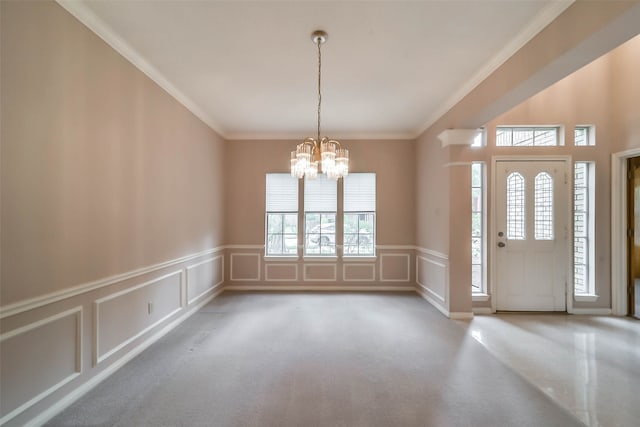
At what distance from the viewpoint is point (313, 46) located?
2.48m

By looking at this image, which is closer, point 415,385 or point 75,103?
point 75,103

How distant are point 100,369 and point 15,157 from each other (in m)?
1.79

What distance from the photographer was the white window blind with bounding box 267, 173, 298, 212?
17.1 feet

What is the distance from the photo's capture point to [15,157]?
1.62m

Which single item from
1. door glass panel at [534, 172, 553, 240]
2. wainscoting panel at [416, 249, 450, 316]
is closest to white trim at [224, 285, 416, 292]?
wainscoting panel at [416, 249, 450, 316]

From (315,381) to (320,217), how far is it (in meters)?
3.26

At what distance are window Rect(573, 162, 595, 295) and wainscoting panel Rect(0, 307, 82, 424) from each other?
5.96 metres

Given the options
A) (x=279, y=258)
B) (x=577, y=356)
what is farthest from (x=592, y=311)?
(x=279, y=258)

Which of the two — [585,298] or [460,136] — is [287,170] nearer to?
[460,136]

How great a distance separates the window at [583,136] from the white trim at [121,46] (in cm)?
564

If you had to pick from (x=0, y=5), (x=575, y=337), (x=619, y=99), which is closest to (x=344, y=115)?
(x=0, y=5)

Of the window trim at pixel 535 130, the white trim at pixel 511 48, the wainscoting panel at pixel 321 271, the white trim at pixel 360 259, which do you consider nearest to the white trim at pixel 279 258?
the wainscoting panel at pixel 321 271

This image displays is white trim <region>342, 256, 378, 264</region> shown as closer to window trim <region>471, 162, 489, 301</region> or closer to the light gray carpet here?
the light gray carpet

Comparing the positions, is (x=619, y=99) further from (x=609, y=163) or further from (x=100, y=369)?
(x=100, y=369)
